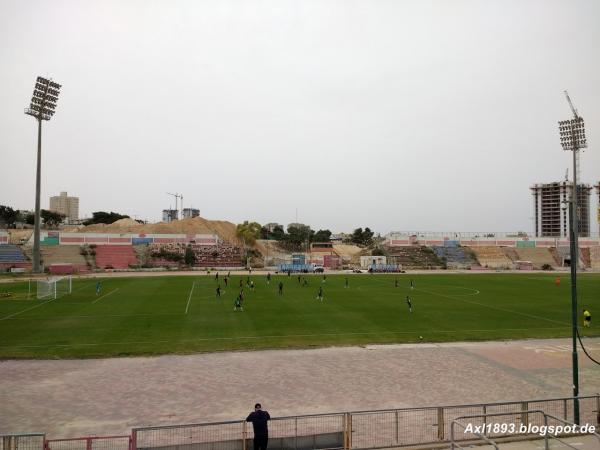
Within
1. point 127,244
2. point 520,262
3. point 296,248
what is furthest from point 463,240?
point 127,244

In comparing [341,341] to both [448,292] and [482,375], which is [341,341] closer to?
[482,375]

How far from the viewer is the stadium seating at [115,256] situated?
9094 cm

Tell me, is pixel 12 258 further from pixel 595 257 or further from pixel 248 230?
pixel 595 257

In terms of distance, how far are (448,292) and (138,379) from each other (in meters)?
39.1

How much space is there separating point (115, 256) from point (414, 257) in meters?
66.4

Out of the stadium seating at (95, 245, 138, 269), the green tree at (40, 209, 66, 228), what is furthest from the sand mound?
the stadium seating at (95, 245, 138, 269)

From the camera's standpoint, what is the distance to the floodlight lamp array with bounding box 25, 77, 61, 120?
71750 mm

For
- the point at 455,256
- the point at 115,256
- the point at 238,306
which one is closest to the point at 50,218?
the point at 115,256

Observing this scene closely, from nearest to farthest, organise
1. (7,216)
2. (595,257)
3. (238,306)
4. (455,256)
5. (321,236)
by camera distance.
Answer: (238,306), (455,256), (595,257), (7,216), (321,236)

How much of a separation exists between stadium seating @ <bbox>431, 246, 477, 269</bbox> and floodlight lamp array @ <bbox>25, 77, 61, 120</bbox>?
82.6m

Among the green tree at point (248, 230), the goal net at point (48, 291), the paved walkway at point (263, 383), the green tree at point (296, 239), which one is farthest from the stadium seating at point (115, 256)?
the paved walkway at point (263, 383)

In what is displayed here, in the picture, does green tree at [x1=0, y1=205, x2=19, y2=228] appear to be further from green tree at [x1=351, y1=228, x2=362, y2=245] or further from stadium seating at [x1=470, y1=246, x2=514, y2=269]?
stadium seating at [x1=470, y1=246, x2=514, y2=269]

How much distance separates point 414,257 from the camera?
107 metres

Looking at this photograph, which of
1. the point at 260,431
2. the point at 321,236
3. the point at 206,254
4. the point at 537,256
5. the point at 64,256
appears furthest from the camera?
the point at 321,236
